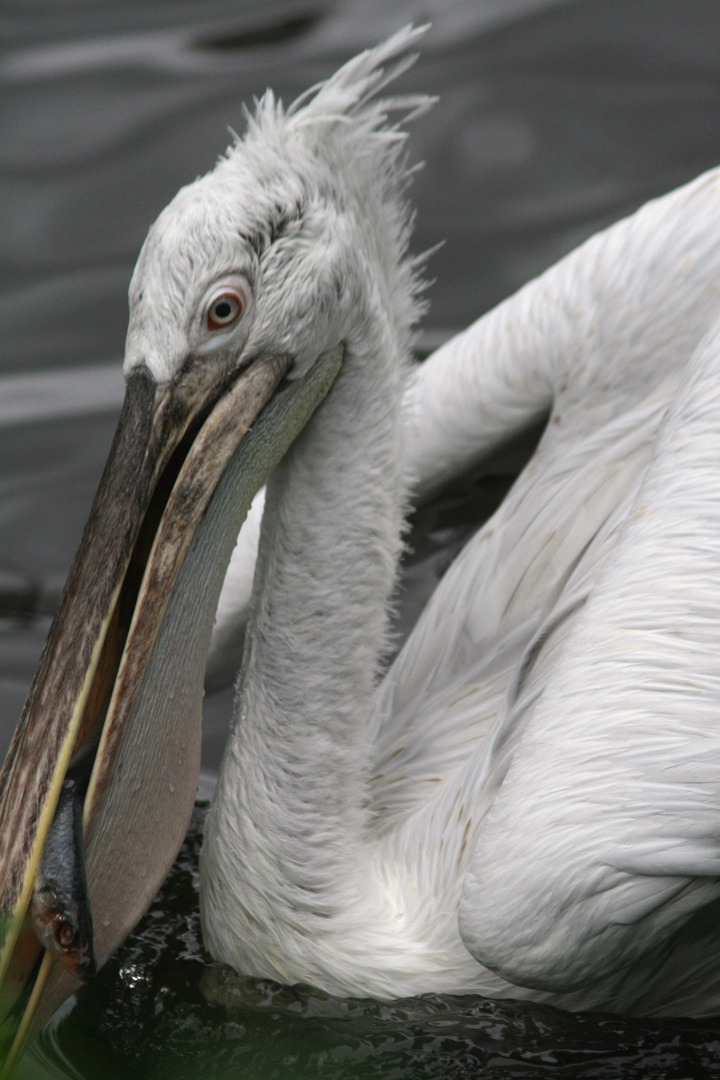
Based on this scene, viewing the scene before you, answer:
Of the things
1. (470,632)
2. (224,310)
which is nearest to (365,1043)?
(470,632)

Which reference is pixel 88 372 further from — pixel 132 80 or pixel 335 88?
pixel 335 88

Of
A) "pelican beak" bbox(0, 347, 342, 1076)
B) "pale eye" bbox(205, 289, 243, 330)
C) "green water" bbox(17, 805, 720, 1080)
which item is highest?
"pale eye" bbox(205, 289, 243, 330)

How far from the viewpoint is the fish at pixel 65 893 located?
228 cm

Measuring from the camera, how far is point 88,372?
4992mm

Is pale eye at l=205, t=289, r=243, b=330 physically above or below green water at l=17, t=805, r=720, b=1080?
above

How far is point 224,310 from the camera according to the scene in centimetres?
238

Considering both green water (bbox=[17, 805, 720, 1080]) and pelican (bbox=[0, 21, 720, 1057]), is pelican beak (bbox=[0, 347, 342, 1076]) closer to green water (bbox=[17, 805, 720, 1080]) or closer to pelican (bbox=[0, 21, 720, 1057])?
pelican (bbox=[0, 21, 720, 1057])

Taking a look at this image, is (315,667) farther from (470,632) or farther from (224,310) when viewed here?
(224,310)

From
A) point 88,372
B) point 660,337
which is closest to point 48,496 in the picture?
point 88,372

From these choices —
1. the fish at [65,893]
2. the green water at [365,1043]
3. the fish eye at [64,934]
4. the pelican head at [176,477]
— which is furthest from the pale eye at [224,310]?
the green water at [365,1043]

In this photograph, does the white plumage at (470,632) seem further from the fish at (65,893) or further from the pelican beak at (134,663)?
the fish at (65,893)

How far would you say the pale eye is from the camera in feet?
7.74

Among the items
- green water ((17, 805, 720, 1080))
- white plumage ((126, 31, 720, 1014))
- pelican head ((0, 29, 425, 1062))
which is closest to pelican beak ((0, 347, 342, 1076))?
pelican head ((0, 29, 425, 1062))

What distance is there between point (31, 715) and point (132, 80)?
13.8ft
